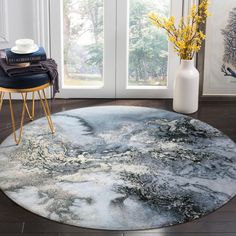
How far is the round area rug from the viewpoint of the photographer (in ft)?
8.63

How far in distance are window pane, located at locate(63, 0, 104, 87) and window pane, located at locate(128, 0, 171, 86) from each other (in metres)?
0.25

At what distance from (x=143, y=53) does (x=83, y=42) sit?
1.61ft

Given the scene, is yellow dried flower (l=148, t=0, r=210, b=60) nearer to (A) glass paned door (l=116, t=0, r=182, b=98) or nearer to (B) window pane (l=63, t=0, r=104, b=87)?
(A) glass paned door (l=116, t=0, r=182, b=98)

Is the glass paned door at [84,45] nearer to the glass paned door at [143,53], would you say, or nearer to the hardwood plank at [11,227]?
the glass paned door at [143,53]

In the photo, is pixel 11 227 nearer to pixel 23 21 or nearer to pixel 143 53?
pixel 23 21

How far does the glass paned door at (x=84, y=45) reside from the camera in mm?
4188

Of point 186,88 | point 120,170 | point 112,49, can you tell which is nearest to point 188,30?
point 186,88

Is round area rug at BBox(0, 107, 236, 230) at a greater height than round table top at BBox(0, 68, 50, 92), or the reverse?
round table top at BBox(0, 68, 50, 92)

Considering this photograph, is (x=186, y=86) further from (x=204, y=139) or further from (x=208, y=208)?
(x=208, y=208)

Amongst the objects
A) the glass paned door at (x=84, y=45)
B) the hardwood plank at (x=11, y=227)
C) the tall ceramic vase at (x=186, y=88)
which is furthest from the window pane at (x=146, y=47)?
the hardwood plank at (x=11, y=227)

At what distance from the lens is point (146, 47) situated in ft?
14.2

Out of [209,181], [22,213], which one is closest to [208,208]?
[209,181]

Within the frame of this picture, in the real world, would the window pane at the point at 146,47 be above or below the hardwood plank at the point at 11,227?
above

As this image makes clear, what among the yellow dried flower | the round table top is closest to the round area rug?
the round table top
